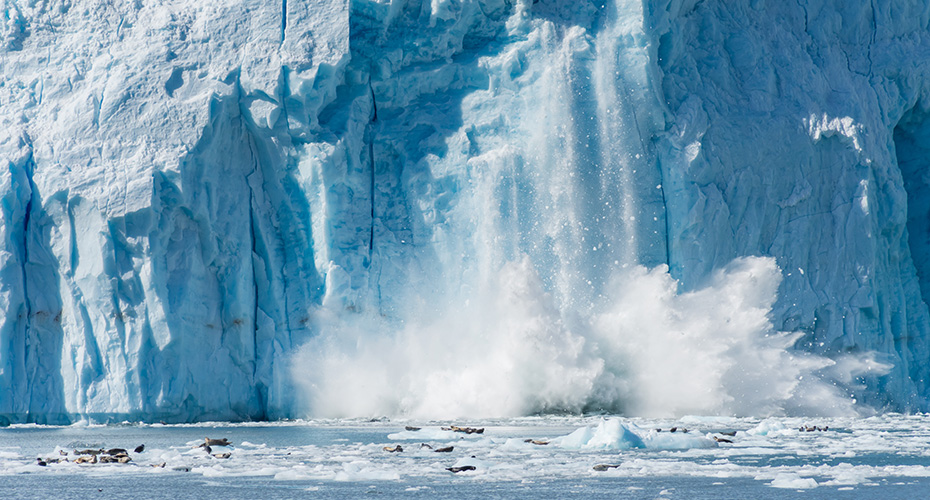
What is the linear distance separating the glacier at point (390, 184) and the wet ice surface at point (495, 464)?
2.99 metres

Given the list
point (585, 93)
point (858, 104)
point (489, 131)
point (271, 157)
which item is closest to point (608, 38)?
point (585, 93)

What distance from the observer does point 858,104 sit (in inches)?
766

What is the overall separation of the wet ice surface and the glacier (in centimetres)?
299

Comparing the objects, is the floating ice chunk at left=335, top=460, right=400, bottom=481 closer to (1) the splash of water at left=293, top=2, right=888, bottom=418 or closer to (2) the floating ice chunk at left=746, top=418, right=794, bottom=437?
(2) the floating ice chunk at left=746, top=418, right=794, bottom=437

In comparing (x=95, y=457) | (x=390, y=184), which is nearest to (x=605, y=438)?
(x=95, y=457)

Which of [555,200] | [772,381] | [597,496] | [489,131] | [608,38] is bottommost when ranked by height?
[597,496]

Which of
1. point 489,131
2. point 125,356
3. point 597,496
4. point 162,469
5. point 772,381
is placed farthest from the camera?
point 489,131

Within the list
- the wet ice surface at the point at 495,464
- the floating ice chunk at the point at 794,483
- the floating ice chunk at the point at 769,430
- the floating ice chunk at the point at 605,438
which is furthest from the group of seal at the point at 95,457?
the floating ice chunk at the point at 769,430

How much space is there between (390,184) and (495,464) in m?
9.81

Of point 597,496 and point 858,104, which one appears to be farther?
point 858,104

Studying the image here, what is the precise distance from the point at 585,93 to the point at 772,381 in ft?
19.2

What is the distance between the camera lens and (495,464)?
9492 millimetres

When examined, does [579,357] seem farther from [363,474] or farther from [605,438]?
[363,474]

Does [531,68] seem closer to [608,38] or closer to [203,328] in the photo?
[608,38]
